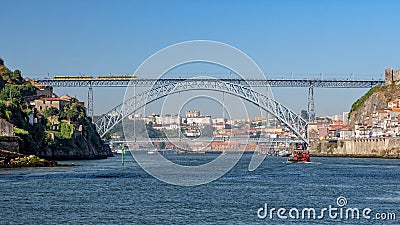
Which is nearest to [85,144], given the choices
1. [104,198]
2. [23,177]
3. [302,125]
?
[302,125]

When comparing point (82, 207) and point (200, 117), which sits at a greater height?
point (200, 117)

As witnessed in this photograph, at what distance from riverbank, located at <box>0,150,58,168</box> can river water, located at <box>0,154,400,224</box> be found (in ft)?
39.0

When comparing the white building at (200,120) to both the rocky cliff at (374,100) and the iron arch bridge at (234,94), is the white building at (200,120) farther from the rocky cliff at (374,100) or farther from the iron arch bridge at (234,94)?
the rocky cliff at (374,100)

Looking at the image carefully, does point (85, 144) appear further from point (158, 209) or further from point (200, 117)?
point (158, 209)

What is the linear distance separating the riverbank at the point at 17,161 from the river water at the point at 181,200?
39.0ft

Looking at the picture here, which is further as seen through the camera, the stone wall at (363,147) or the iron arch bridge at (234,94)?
the stone wall at (363,147)

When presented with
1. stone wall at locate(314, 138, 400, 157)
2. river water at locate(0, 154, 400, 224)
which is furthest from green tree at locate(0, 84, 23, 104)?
stone wall at locate(314, 138, 400, 157)

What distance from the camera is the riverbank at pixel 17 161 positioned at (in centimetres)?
5793

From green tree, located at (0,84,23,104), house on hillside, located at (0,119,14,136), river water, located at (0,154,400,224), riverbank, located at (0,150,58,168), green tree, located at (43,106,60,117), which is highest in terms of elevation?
green tree, located at (0,84,23,104)

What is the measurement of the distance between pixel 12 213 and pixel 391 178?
2748cm

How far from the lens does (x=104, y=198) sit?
33.3 meters

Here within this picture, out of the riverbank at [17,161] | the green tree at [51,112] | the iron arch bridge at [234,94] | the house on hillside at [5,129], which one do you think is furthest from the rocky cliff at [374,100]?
the riverbank at [17,161]

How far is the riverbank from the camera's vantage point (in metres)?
57.9

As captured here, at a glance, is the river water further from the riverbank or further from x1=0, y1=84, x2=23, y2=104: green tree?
x1=0, y1=84, x2=23, y2=104: green tree
